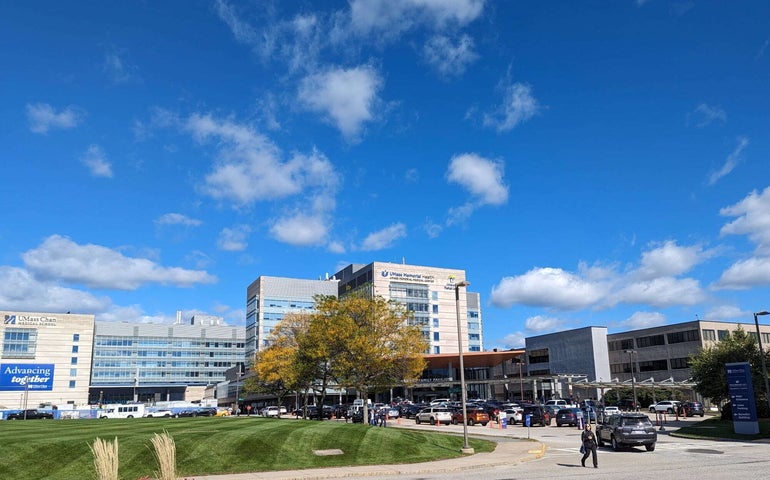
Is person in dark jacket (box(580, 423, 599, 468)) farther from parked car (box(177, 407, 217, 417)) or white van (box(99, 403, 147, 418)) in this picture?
white van (box(99, 403, 147, 418))

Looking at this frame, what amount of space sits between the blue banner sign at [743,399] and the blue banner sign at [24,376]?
389 feet

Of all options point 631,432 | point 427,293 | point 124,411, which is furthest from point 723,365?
point 427,293

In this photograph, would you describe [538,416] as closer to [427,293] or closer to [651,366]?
[651,366]

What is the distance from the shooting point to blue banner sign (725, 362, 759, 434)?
3481cm

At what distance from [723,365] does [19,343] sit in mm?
138594

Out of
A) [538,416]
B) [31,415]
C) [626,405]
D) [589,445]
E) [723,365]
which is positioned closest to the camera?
[589,445]

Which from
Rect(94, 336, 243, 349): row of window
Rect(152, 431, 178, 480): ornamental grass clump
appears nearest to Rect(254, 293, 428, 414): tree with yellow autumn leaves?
Rect(152, 431, 178, 480): ornamental grass clump

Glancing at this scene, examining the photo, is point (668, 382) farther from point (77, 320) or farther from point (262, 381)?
point (77, 320)

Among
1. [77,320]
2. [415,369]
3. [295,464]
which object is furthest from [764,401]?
[77,320]

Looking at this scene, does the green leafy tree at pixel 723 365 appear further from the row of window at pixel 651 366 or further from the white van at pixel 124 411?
the white van at pixel 124 411

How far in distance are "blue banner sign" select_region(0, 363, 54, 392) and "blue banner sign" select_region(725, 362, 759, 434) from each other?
4667 inches

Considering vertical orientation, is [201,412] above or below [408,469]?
below

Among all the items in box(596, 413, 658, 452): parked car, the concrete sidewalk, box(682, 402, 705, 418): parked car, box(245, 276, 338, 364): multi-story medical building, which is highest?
Answer: box(245, 276, 338, 364): multi-story medical building

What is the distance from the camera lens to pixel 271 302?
140m
